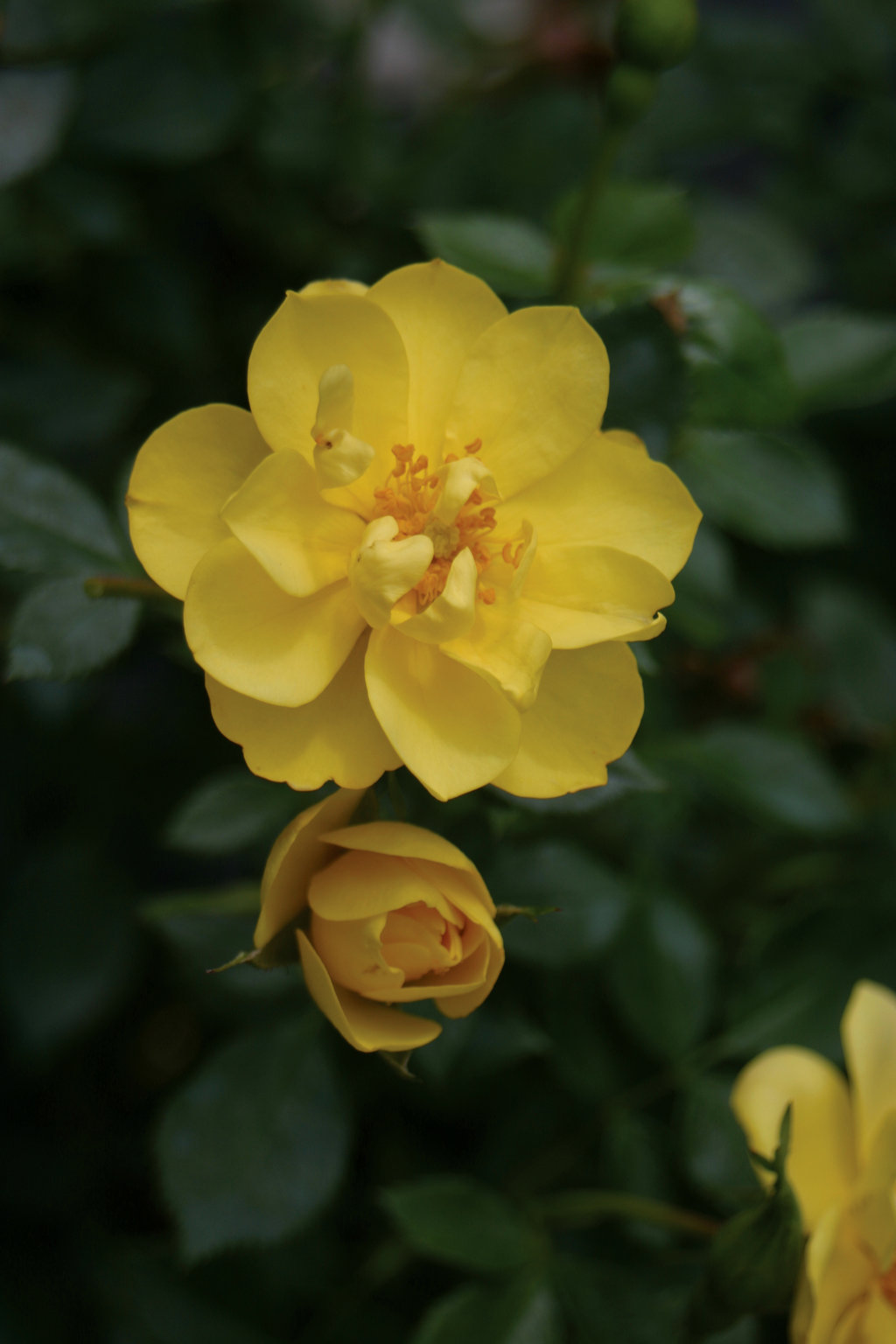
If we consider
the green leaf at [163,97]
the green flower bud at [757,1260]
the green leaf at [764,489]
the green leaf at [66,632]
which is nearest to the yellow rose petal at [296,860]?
the green leaf at [66,632]

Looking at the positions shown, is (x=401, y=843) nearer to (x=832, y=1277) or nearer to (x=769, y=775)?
(x=832, y=1277)

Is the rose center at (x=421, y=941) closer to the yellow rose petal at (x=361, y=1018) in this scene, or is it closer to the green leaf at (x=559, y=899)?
the yellow rose petal at (x=361, y=1018)

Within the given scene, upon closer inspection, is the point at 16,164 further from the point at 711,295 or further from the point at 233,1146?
the point at 233,1146

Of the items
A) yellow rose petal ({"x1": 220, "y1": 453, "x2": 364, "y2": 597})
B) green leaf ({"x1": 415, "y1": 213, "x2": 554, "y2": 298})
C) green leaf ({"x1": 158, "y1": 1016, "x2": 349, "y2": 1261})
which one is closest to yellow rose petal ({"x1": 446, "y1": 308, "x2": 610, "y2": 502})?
yellow rose petal ({"x1": 220, "y1": 453, "x2": 364, "y2": 597})

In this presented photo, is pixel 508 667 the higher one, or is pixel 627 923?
pixel 508 667

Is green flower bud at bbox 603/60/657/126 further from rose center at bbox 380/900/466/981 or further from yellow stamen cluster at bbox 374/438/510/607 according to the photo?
rose center at bbox 380/900/466/981

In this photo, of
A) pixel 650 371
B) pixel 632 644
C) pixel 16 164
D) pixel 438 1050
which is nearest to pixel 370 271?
pixel 16 164

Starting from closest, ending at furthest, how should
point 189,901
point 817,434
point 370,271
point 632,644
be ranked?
point 632,644
point 189,901
point 370,271
point 817,434
